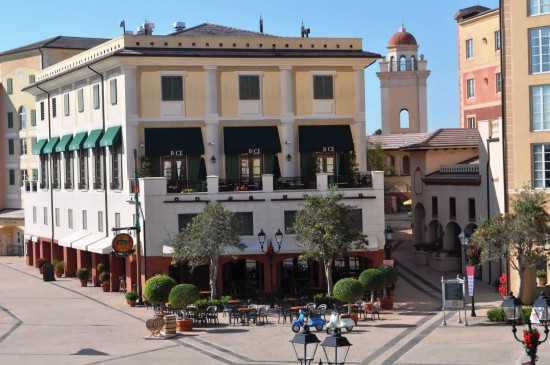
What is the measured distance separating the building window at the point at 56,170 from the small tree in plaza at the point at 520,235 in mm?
34443

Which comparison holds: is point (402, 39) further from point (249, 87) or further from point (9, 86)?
point (249, 87)

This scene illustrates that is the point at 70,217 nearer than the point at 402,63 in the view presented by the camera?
Yes

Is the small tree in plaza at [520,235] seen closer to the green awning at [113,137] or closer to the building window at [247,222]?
the building window at [247,222]

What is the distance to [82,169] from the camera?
70.0 meters

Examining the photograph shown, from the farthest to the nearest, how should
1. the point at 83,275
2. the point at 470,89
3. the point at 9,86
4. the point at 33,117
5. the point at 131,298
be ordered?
the point at 9,86 < the point at 33,117 < the point at 470,89 < the point at 83,275 < the point at 131,298

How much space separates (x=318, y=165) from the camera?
6203cm

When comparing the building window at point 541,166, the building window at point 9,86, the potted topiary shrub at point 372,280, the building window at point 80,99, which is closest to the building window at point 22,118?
the building window at point 9,86

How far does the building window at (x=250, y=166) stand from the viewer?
61.9 meters

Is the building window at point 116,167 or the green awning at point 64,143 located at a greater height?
the green awning at point 64,143

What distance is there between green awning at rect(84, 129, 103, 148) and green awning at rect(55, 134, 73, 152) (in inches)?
197

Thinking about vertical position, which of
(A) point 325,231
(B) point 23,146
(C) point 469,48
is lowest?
(A) point 325,231

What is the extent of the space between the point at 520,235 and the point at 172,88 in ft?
70.5

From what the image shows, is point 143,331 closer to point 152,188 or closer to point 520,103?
point 152,188

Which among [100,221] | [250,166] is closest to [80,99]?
[100,221]
